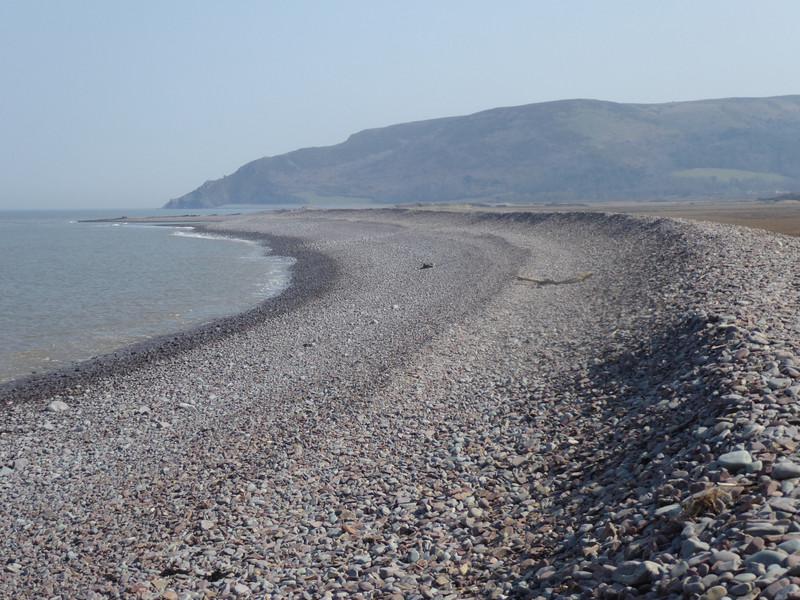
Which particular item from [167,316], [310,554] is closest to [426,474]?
[310,554]

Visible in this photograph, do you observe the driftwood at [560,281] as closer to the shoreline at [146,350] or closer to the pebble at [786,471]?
the shoreline at [146,350]

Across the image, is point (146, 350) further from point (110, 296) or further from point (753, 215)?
point (753, 215)

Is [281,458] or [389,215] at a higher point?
[389,215]

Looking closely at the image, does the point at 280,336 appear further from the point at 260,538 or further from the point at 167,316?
the point at 260,538

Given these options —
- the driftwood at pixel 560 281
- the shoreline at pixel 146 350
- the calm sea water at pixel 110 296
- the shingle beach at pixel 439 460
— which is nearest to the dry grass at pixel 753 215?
the driftwood at pixel 560 281

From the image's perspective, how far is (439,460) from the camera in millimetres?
8398

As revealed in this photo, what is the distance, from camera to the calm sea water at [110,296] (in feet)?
63.2

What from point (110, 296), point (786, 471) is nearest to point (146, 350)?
Answer: point (110, 296)

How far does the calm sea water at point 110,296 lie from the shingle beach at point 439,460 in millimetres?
3227

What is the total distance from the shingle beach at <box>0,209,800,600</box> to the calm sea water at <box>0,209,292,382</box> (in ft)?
10.6

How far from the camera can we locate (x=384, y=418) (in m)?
10.2

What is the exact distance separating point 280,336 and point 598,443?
12.0 meters

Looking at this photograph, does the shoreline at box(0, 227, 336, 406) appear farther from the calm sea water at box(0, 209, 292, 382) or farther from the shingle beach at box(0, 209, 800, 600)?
the calm sea water at box(0, 209, 292, 382)

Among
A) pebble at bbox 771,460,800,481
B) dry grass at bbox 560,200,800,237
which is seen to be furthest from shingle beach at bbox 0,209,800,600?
dry grass at bbox 560,200,800,237
